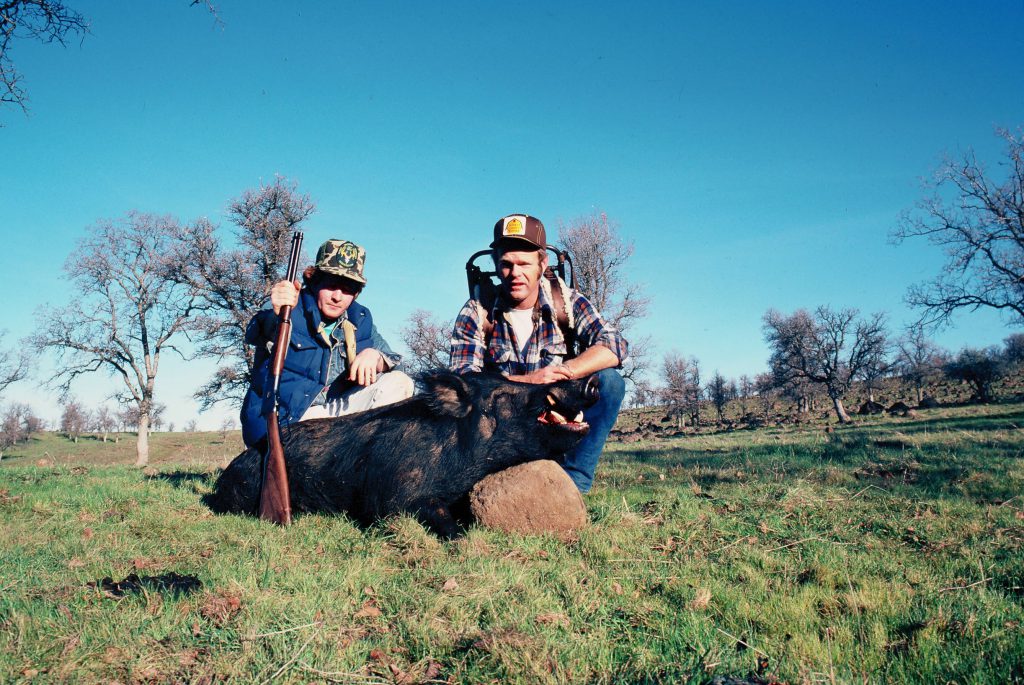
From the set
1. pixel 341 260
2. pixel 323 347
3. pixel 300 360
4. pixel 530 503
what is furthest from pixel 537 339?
pixel 300 360

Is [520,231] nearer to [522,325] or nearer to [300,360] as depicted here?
[522,325]

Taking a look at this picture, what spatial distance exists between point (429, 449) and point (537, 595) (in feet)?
6.35

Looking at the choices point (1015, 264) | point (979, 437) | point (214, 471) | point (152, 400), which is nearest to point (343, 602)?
point (214, 471)

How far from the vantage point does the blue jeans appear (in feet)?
15.9

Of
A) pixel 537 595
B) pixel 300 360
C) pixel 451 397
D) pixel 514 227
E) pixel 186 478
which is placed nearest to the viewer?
pixel 537 595

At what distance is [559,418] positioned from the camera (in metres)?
4.35

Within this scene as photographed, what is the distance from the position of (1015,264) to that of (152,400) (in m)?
42.0

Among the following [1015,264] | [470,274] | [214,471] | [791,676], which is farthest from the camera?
[1015,264]

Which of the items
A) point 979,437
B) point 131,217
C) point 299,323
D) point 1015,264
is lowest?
point 979,437

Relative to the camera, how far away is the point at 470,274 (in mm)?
5156

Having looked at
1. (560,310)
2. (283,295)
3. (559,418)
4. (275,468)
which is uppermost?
(283,295)

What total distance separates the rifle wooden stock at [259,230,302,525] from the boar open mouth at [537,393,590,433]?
201 cm

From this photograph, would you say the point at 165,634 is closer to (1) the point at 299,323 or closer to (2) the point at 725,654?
(2) the point at 725,654

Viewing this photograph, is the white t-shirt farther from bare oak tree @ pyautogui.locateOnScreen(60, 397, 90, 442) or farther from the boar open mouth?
bare oak tree @ pyautogui.locateOnScreen(60, 397, 90, 442)
